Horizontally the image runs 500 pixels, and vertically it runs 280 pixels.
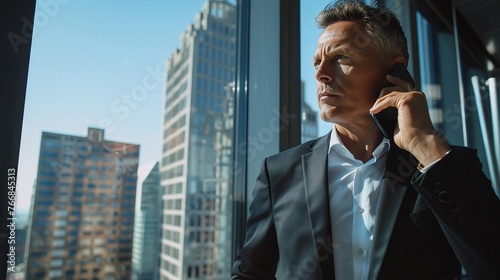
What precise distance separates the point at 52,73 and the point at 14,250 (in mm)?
455

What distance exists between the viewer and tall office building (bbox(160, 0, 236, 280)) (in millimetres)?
1201

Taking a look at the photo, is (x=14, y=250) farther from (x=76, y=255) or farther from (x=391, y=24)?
(x=391, y=24)

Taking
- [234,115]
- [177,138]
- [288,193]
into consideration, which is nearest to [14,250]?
[177,138]

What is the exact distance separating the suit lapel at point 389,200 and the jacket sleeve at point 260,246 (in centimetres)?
28

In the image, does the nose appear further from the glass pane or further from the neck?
the glass pane

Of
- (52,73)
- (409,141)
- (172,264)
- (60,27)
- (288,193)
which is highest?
(60,27)

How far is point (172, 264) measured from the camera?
1.18 meters

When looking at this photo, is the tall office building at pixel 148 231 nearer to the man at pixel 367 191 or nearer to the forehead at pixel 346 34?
the man at pixel 367 191

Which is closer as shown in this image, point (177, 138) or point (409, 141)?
point (409, 141)

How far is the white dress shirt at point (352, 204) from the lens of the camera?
2.90ft

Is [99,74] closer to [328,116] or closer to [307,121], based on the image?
[328,116]

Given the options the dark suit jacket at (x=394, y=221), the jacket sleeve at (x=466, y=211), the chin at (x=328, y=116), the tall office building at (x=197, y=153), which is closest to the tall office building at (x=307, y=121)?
the tall office building at (x=197, y=153)

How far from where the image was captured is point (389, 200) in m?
0.87

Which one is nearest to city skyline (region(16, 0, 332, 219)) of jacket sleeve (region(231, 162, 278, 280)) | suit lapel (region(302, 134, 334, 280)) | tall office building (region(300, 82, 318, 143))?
jacket sleeve (region(231, 162, 278, 280))
